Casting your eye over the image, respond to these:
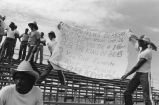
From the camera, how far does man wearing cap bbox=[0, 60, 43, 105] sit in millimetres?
3310

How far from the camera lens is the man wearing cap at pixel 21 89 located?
10.9ft

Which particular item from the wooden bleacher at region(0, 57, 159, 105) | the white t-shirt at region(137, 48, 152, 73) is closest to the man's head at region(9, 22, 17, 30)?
the wooden bleacher at region(0, 57, 159, 105)

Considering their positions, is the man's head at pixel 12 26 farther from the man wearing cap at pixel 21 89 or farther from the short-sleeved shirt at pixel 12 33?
the man wearing cap at pixel 21 89

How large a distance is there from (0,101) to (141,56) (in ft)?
14.8

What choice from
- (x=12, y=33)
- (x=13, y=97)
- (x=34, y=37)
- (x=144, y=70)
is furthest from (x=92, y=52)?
(x=13, y=97)

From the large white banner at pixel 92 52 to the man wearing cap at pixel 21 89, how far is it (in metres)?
6.07

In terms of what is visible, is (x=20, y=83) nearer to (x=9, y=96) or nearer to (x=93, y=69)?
(x=9, y=96)

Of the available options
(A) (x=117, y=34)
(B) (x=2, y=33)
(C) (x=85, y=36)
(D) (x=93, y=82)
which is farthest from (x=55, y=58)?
(D) (x=93, y=82)

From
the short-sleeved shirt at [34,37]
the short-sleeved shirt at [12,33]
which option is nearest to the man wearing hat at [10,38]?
the short-sleeved shirt at [12,33]

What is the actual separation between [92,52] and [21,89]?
288 inches

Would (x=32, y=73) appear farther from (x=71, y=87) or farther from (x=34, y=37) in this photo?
(x=71, y=87)

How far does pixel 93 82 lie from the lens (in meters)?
16.9

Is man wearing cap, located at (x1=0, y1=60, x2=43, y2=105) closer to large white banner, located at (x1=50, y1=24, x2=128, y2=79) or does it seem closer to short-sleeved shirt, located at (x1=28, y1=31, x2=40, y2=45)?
large white banner, located at (x1=50, y1=24, x2=128, y2=79)

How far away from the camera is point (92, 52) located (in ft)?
34.8
